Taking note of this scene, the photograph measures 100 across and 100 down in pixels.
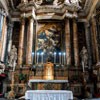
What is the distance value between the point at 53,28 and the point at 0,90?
20.2 ft

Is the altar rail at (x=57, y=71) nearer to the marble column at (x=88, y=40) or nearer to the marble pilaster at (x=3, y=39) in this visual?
the marble column at (x=88, y=40)

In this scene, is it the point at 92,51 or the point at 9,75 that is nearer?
the point at 9,75

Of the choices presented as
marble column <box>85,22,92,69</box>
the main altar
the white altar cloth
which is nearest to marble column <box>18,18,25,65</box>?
the main altar

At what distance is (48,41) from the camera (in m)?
13.2

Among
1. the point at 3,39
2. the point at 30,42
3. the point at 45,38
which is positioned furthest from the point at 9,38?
the point at 45,38

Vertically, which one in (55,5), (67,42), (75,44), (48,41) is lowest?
(75,44)

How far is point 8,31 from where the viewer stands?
1332 centimetres

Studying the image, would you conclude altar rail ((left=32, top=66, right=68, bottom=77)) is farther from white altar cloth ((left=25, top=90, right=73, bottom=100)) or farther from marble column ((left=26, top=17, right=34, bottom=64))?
white altar cloth ((left=25, top=90, right=73, bottom=100))

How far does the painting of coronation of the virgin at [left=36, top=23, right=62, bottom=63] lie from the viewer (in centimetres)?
1270

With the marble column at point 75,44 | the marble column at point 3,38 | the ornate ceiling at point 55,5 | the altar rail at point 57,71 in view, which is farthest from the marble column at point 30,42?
the marble column at point 75,44

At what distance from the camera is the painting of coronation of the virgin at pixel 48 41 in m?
12.7

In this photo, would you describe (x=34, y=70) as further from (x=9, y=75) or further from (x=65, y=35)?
(x=65, y=35)

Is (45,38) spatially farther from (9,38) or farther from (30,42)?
(9,38)

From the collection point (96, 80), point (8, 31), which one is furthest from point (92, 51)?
point (8, 31)
